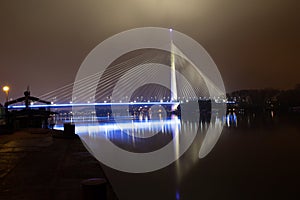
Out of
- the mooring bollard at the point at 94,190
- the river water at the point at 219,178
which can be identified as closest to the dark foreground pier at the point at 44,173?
the mooring bollard at the point at 94,190

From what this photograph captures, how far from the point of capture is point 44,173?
4.35 m

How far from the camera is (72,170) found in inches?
183

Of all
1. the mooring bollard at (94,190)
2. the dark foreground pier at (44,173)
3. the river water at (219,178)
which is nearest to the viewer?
the mooring bollard at (94,190)

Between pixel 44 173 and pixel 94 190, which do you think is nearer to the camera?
pixel 94 190

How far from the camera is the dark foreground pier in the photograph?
3.41 m

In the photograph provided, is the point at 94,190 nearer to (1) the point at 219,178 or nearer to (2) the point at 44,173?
(2) the point at 44,173

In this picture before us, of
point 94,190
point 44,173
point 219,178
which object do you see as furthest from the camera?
point 219,178

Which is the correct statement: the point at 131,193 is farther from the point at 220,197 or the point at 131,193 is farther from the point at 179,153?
the point at 179,153

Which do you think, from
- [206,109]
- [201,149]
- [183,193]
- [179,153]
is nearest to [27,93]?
[179,153]

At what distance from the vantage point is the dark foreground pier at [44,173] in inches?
134

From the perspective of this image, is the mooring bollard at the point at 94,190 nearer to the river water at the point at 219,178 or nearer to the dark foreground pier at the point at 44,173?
the dark foreground pier at the point at 44,173

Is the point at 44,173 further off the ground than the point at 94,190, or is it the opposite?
the point at 94,190

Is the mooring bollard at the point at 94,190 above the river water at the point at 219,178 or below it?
above

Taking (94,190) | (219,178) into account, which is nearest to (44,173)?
(94,190)
